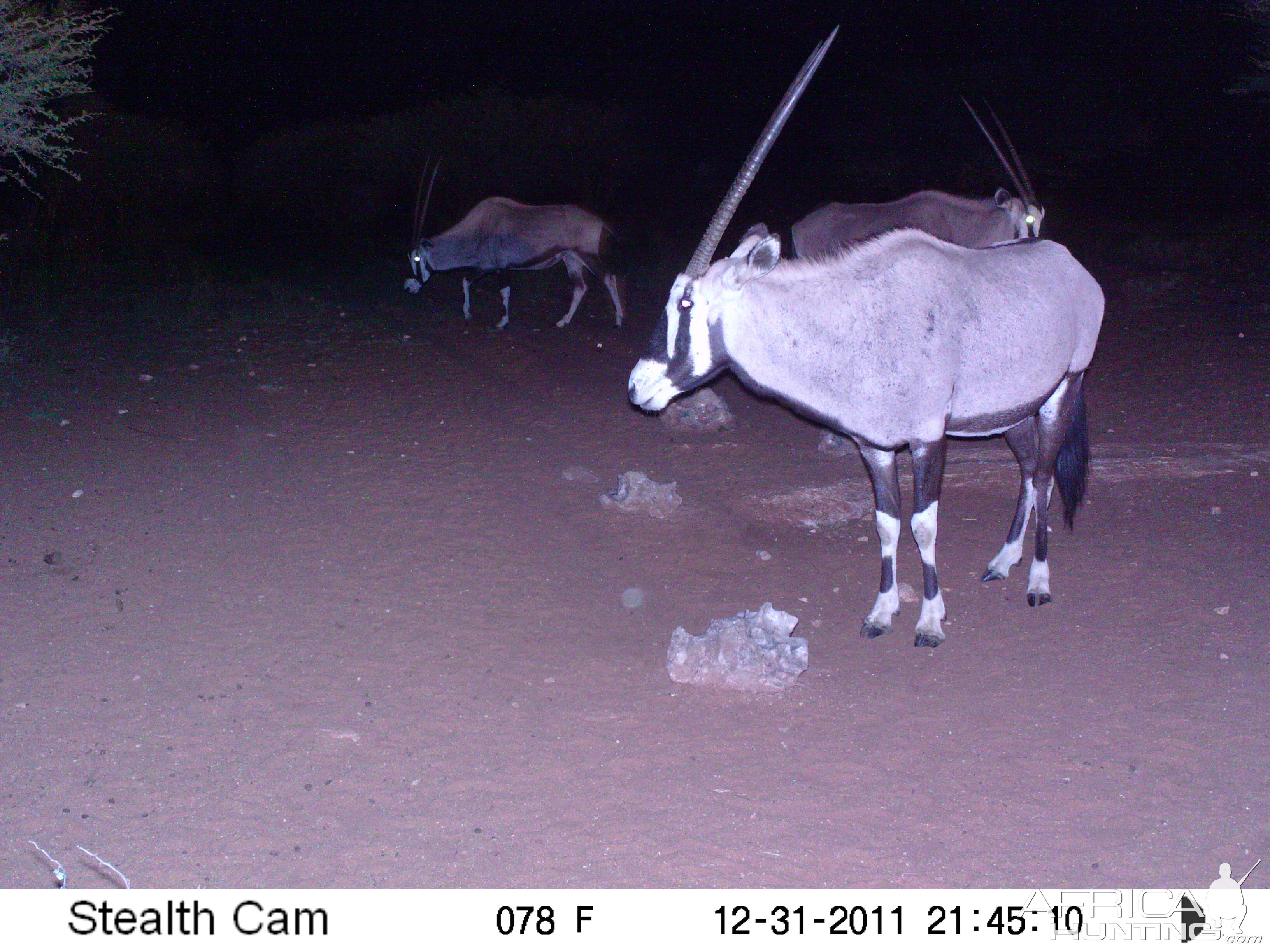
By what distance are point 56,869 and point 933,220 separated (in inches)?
318

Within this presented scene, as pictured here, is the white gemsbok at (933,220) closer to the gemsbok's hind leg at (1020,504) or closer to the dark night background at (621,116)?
the gemsbok's hind leg at (1020,504)

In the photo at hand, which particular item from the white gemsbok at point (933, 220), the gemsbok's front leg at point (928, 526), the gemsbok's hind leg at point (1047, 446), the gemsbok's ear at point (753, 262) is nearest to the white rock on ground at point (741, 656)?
the gemsbok's front leg at point (928, 526)

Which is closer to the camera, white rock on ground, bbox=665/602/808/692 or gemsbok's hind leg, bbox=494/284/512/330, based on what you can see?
white rock on ground, bbox=665/602/808/692

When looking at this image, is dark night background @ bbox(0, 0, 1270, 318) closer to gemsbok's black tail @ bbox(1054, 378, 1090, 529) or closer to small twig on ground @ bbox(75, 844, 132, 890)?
gemsbok's black tail @ bbox(1054, 378, 1090, 529)

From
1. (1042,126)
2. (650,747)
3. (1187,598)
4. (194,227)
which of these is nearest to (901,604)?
(1187,598)

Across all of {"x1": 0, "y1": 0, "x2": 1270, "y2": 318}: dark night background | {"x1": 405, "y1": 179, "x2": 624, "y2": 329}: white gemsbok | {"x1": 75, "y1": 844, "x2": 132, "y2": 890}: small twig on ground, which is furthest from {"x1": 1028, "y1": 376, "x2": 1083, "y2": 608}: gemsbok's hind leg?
{"x1": 0, "y1": 0, "x2": 1270, "y2": 318}: dark night background

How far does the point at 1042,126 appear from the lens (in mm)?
28250

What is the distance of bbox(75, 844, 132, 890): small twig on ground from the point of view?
11.3 ft

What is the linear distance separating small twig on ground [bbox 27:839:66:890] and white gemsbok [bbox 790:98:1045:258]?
22.8ft

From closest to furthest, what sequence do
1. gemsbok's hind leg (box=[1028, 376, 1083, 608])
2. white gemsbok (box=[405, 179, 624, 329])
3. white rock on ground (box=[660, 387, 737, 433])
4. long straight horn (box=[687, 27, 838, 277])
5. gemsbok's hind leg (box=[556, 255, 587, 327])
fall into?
long straight horn (box=[687, 27, 838, 277]), gemsbok's hind leg (box=[1028, 376, 1083, 608]), white rock on ground (box=[660, 387, 737, 433]), gemsbok's hind leg (box=[556, 255, 587, 327]), white gemsbok (box=[405, 179, 624, 329])

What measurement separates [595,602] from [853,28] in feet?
102

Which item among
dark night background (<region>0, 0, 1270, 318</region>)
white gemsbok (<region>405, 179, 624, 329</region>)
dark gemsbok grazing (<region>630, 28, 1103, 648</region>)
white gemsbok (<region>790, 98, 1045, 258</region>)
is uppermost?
dark gemsbok grazing (<region>630, 28, 1103, 648</region>)

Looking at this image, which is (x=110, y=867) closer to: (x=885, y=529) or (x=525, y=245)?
(x=885, y=529)

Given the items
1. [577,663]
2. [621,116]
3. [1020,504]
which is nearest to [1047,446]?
[1020,504]
